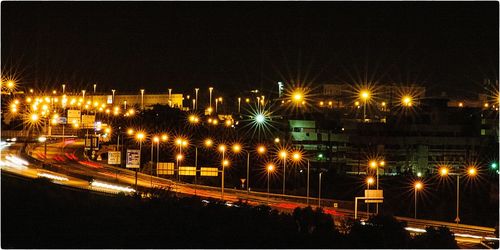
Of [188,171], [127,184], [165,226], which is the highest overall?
[188,171]

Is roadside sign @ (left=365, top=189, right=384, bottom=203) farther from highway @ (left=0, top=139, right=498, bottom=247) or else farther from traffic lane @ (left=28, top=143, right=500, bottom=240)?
traffic lane @ (left=28, top=143, right=500, bottom=240)

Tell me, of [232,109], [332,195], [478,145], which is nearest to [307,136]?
[478,145]

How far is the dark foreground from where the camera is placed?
14.0 metres

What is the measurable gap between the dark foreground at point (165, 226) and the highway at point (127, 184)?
5805 mm

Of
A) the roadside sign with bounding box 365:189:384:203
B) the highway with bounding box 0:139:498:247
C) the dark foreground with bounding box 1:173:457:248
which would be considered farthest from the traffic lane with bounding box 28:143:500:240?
the dark foreground with bounding box 1:173:457:248

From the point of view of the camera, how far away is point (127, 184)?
118ft

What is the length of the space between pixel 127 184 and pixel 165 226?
20.5 m

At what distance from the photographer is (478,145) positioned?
48781mm

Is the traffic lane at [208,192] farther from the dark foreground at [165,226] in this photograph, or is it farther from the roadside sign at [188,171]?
the dark foreground at [165,226]

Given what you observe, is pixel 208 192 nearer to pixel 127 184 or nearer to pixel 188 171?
pixel 188 171

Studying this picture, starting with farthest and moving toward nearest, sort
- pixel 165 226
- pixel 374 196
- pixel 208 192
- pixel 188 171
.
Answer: pixel 208 192 < pixel 188 171 < pixel 374 196 < pixel 165 226

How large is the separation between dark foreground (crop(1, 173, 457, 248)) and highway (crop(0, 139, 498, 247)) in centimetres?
580

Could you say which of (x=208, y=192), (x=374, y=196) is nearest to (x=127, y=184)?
(x=208, y=192)

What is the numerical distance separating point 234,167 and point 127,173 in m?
6.71
